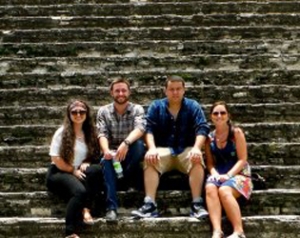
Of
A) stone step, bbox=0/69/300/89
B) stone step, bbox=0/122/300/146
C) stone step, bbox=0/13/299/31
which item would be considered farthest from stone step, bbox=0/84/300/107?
stone step, bbox=0/13/299/31

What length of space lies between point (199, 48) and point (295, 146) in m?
2.65

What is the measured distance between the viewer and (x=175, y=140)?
18.3ft

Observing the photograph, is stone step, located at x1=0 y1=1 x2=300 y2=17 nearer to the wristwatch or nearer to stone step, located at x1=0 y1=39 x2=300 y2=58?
stone step, located at x1=0 y1=39 x2=300 y2=58

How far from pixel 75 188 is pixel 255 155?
A: 1929 mm

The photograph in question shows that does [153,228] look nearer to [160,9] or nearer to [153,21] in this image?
[153,21]

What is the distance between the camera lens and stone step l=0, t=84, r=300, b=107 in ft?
22.4

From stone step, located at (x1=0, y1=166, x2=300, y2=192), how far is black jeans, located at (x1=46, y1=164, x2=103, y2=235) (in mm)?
365

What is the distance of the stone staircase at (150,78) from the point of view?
5.22 meters

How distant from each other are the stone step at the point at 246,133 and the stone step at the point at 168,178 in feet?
1.95

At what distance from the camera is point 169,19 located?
880 cm

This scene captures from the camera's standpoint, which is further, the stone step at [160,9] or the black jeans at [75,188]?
the stone step at [160,9]

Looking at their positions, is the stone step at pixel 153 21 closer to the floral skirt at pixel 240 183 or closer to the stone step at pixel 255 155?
the stone step at pixel 255 155

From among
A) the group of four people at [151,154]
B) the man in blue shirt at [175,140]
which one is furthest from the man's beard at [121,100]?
the man in blue shirt at [175,140]

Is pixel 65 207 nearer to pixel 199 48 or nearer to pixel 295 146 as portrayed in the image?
pixel 295 146
